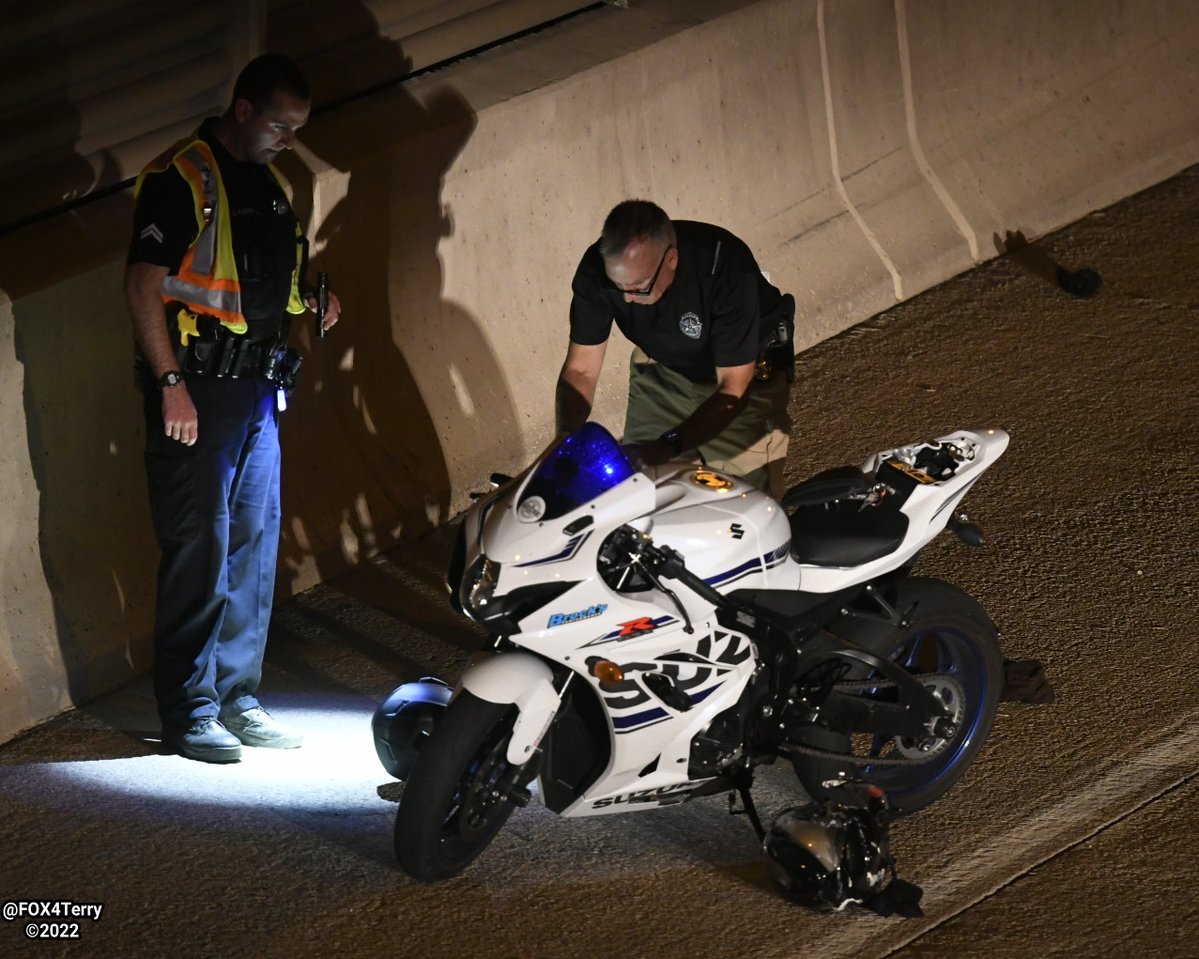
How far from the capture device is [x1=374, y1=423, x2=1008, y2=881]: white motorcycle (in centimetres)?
461

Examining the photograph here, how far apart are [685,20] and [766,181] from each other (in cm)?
84

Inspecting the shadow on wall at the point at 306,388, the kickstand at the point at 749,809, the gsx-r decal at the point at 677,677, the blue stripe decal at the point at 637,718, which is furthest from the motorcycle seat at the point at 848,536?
the shadow on wall at the point at 306,388

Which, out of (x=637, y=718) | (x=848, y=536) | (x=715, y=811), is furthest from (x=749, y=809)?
(x=848, y=536)

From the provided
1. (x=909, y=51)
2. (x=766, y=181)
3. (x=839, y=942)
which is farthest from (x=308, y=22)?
(x=839, y=942)

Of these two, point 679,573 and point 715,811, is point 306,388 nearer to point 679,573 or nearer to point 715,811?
point 715,811

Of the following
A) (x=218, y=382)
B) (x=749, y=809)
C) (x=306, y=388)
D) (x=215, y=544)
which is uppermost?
(x=218, y=382)

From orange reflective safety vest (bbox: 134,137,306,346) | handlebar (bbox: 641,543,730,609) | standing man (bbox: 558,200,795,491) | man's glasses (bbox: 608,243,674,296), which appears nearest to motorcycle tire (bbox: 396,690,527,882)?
handlebar (bbox: 641,543,730,609)

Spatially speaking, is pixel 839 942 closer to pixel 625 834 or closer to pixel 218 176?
pixel 625 834

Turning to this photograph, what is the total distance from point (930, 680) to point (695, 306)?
1340 mm

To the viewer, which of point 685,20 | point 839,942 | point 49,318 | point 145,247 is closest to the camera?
point 839,942

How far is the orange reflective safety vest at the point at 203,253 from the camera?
5383 mm

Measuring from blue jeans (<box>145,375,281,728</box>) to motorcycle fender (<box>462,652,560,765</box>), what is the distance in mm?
1260

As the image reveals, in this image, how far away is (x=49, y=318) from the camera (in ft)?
19.5

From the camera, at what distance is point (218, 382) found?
5555 mm
